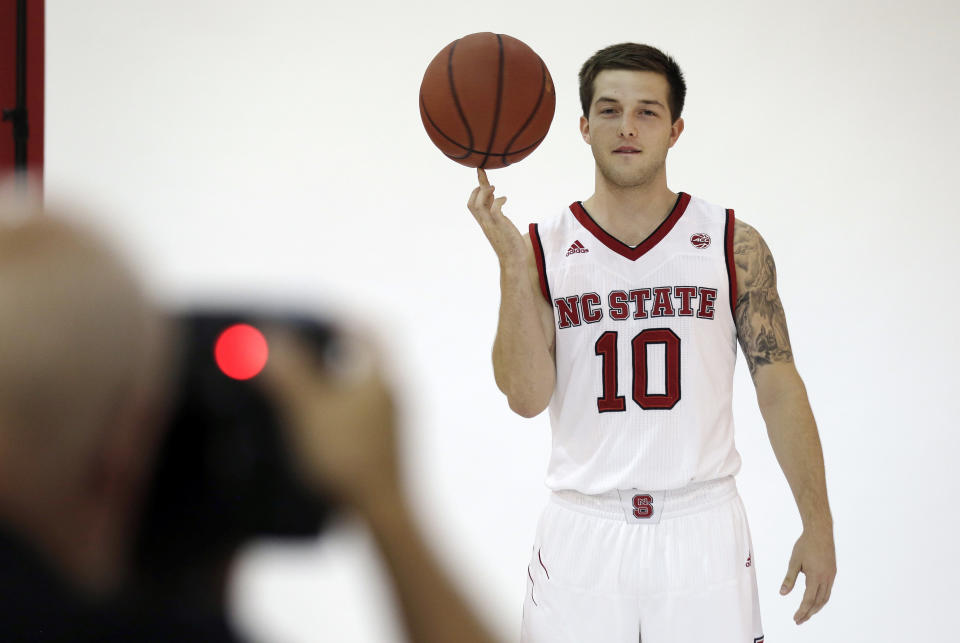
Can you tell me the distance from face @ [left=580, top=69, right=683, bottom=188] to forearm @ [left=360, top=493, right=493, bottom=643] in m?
1.60

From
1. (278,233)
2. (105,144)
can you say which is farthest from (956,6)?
(105,144)

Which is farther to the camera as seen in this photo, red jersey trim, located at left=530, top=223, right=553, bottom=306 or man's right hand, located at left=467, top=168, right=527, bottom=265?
red jersey trim, located at left=530, top=223, right=553, bottom=306

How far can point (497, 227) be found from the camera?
190 centimetres

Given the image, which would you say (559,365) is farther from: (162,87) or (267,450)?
(162,87)

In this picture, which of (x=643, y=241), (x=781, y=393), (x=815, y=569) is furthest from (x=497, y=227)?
(x=815, y=569)

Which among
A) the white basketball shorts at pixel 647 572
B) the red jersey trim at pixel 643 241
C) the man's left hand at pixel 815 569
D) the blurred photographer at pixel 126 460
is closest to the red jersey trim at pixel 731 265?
the red jersey trim at pixel 643 241

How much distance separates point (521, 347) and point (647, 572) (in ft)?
1.65

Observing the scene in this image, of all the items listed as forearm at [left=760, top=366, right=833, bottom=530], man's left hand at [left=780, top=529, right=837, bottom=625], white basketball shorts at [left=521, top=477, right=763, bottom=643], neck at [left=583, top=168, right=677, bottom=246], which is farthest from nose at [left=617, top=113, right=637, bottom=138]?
man's left hand at [left=780, top=529, right=837, bottom=625]

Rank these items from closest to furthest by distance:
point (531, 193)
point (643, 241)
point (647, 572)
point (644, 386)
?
point (647, 572)
point (644, 386)
point (643, 241)
point (531, 193)

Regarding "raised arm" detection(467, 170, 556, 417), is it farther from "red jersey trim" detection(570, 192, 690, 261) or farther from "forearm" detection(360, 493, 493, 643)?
"forearm" detection(360, 493, 493, 643)

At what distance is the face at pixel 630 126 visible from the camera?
201 centimetres

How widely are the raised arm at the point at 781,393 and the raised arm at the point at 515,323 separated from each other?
428mm

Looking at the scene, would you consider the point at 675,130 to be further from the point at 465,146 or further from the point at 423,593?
the point at 423,593

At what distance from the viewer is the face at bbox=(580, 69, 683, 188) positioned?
2012 mm
